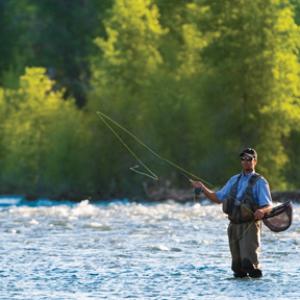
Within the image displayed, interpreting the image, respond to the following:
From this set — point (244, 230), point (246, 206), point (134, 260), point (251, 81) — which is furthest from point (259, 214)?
point (251, 81)

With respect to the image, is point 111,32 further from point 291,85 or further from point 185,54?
point 291,85

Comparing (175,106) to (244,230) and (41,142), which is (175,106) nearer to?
(41,142)

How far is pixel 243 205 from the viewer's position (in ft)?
53.4

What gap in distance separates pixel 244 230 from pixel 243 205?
0.36 m

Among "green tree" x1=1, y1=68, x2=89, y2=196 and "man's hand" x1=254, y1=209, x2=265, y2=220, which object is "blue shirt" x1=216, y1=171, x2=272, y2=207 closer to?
"man's hand" x1=254, y1=209, x2=265, y2=220

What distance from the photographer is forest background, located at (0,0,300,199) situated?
48.7m

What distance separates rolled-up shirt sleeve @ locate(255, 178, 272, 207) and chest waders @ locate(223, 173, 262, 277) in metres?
0.06

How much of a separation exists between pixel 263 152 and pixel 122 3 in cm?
1086

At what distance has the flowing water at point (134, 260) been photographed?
1589 cm

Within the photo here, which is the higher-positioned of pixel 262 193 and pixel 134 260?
pixel 262 193

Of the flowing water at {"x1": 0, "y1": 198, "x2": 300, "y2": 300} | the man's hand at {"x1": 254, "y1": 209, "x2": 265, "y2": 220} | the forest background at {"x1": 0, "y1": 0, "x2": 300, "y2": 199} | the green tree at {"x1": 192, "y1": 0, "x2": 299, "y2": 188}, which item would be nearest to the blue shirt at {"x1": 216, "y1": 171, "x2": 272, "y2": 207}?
the man's hand at {"x1": 254, "y1": 209, "x2": 265, "y2": 220}

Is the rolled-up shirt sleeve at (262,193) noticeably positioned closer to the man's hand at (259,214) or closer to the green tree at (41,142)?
the man's hand at (259,214)

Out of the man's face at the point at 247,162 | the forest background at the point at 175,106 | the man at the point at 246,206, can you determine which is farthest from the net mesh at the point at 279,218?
the forest background at the point at 175,106

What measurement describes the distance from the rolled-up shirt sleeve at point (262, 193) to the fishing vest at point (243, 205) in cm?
6
